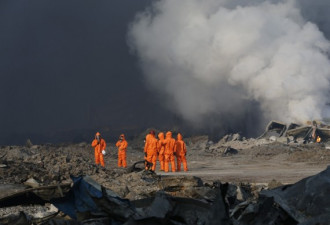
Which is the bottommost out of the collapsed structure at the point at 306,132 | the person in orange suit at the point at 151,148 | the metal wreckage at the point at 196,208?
the metal wreckage at the point at 196,208

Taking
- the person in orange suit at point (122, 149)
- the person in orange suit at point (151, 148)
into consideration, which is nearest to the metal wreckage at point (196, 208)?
the person in orange suit at point (151, 148)

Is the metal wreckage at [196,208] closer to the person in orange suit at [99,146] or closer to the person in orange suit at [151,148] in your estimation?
→ the person in orange suit at [151,148]

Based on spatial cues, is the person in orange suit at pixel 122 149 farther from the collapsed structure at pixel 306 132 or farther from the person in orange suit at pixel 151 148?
the collapsed structure at pixel 306 132

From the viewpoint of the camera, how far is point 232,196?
6.62 m

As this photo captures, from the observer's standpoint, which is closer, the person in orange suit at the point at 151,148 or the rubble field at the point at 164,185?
the rubble field at the point at 164,185

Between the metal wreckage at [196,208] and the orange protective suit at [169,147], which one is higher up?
the orange protective suit at [169,147]

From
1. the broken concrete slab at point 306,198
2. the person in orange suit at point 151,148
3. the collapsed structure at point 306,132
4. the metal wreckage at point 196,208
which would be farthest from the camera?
the collapsed structure at point 306,132

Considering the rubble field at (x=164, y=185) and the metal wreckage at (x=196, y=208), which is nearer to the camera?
the metal wreckage at (x=196, y=208)

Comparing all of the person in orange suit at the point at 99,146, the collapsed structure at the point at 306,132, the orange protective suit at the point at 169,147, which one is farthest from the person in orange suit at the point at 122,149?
the collapsed structure at the point at 306,132

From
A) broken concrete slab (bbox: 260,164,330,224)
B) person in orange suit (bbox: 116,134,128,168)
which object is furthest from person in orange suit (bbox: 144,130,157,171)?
→ broken concrete slab (bbox: 260,164,330,224)

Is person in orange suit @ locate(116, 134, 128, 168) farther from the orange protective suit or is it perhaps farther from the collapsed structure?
the collapsed structure

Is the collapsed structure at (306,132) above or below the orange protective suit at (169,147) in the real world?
above

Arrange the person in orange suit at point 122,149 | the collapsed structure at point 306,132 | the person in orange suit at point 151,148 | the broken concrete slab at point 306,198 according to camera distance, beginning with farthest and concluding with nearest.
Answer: the collapsed structure at point 306,132, the person in orange suit at point 122,149, the person in orange suit at point 151,148, the broken concrete slab at point 306,198

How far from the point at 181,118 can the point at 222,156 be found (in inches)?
741
